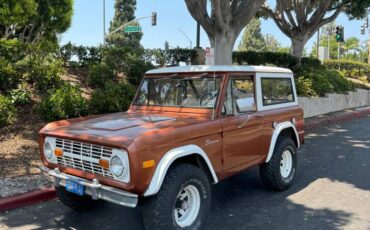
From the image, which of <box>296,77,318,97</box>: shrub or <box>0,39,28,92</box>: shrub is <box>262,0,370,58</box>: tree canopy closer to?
<box>296,77,318,97</box>: shrub

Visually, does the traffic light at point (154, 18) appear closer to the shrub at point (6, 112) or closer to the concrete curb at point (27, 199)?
the shrub at point (6, 112)

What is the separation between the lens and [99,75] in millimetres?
11305

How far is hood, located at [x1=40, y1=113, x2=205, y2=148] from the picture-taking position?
4160mm

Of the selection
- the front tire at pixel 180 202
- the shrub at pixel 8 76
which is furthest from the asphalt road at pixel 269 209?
the shrub at pixel 8 76

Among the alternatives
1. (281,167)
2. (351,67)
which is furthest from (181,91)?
(351,67)

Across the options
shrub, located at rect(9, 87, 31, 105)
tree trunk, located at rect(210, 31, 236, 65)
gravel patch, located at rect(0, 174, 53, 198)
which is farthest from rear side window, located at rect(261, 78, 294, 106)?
shrub, located at rect(9, 87, 31, 105)

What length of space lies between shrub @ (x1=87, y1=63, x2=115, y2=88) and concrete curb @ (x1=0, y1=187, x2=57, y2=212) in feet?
18.8

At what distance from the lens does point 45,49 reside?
10.9 metres

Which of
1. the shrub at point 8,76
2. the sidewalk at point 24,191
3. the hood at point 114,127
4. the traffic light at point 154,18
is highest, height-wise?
Answer: the traffic light at point 154,18

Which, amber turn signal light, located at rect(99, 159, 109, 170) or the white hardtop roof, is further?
the white hardtop roof

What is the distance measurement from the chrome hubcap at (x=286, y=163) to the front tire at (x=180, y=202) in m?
2.16

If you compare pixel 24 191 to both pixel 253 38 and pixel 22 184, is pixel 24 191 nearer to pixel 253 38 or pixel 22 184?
pixel 22 184

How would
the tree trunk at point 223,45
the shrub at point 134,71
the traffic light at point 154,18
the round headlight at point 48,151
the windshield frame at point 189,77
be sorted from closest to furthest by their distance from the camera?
1. the round headlight at point 48,151
2. the windshield frame at point 189,77
3. the tree trunk at point 223,45
4. the shrub at point 134,71
5. the traffic light at point 154,18

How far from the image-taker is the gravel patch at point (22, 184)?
5.78 metres
